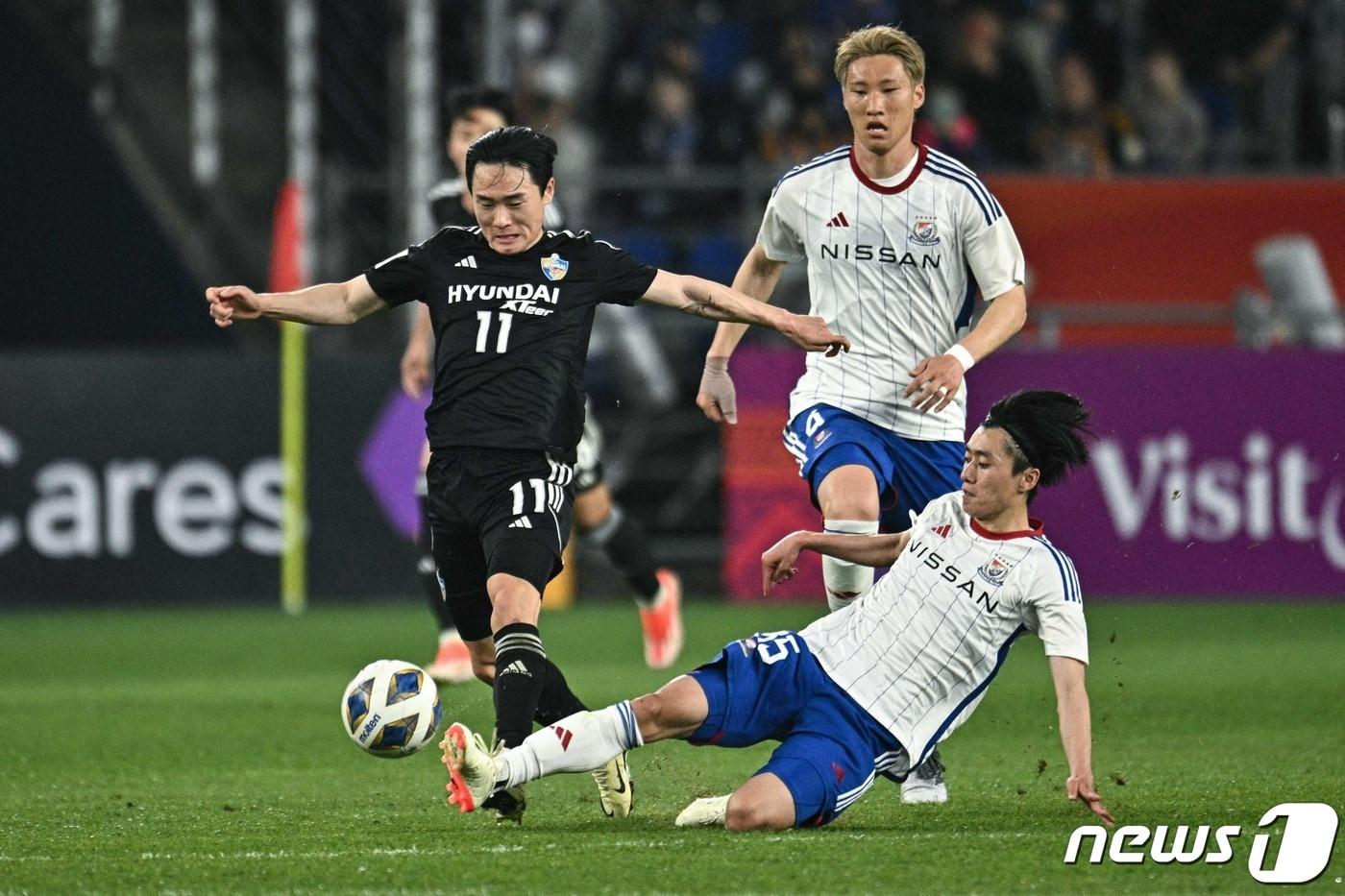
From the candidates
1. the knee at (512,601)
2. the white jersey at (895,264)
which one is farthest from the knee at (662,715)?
the white jersey at (895,264)

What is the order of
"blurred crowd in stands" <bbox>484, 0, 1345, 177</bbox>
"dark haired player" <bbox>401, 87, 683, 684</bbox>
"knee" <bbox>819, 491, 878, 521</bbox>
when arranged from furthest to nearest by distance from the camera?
"blurred crowd in stands" <bbox>484, 0, 1345, 177</bbox>
"dark haired player" <bbox>401, 87, 683, 684</bbox>
"knee" <bbox>819, 491, 878, 521</bbox>

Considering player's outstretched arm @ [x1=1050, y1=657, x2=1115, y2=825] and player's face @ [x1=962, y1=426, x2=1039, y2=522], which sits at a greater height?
player's face @ [x1=962, y1=426, x2=1039, y2=522]

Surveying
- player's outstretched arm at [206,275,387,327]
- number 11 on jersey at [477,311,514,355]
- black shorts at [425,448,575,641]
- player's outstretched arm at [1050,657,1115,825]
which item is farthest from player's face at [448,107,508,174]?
player's outstretched arm at [1050,657,1115,825]

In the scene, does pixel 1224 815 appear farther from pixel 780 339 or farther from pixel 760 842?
pixel 780 339

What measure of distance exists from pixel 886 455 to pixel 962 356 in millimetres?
514

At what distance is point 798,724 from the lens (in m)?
5.79

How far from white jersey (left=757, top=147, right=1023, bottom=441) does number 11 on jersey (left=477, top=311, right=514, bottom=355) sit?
1.13 meters

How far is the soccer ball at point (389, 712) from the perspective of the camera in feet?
19.4

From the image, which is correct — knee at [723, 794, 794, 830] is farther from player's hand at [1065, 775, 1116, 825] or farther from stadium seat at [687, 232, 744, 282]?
stadium seat at [687, 232, 744, 282]

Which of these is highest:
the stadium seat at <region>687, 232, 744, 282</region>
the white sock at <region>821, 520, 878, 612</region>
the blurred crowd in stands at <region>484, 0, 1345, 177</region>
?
the blurred crowd in stands at <region>484, 0, 1345, 177</region>

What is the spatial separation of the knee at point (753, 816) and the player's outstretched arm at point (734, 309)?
132cm

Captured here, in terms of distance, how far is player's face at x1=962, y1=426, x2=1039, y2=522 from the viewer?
5758 mm

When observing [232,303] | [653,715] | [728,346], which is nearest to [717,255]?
[728,346]

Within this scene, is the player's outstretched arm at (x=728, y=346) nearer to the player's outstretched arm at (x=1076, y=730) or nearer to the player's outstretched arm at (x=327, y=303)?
the player's outstretched arm at (x=327, y=303)
